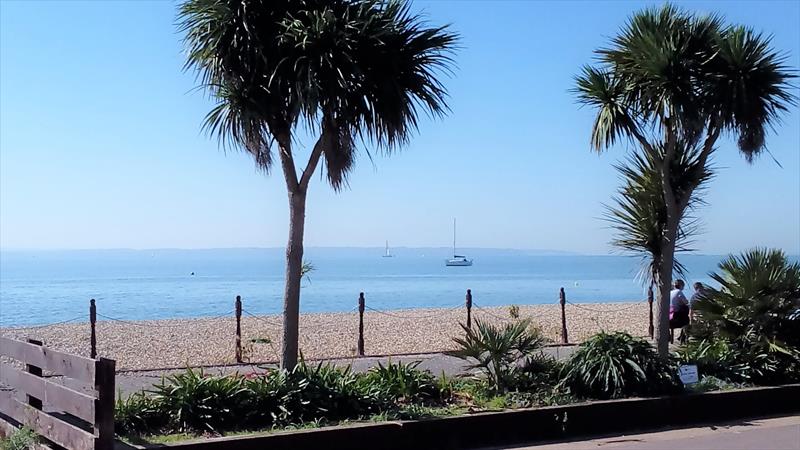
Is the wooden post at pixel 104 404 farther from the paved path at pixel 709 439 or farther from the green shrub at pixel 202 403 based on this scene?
the paved path at pixel 709 439

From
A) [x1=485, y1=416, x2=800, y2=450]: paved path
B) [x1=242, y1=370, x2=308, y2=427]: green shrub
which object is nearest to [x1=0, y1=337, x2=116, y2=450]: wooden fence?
[x1=242, y1=370, x2=308, y2=427]: green shrub

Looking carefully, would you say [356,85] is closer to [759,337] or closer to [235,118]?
[235,118]

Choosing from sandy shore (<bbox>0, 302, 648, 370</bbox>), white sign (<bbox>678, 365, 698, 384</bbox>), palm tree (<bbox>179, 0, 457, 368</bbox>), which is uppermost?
palm tree (<bbox>179, 0, 457, 368</bbox>)

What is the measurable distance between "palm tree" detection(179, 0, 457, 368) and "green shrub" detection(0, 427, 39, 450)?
2.83 m

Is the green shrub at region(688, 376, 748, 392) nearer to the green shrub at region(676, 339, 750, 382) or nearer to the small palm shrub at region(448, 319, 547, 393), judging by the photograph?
the green shrub at region(676, 339, 750, 382)

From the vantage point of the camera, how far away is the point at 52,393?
25.8ft

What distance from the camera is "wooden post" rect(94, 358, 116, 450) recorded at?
22.7 ft

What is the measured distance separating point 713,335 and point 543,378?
132 inches

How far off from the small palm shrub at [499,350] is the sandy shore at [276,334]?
6.81m

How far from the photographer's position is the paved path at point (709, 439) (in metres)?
8.98

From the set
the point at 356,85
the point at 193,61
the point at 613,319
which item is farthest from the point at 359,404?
the point at 613,319

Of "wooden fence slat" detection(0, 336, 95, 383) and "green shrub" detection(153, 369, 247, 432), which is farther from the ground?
"wooden fence slat" detection(0, 336, 95, 383)

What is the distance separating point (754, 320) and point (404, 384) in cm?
524

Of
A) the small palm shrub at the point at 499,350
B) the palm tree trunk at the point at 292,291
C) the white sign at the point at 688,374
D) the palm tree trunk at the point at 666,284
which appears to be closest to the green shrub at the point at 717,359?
the palm tree trunk at the point at 666,284
